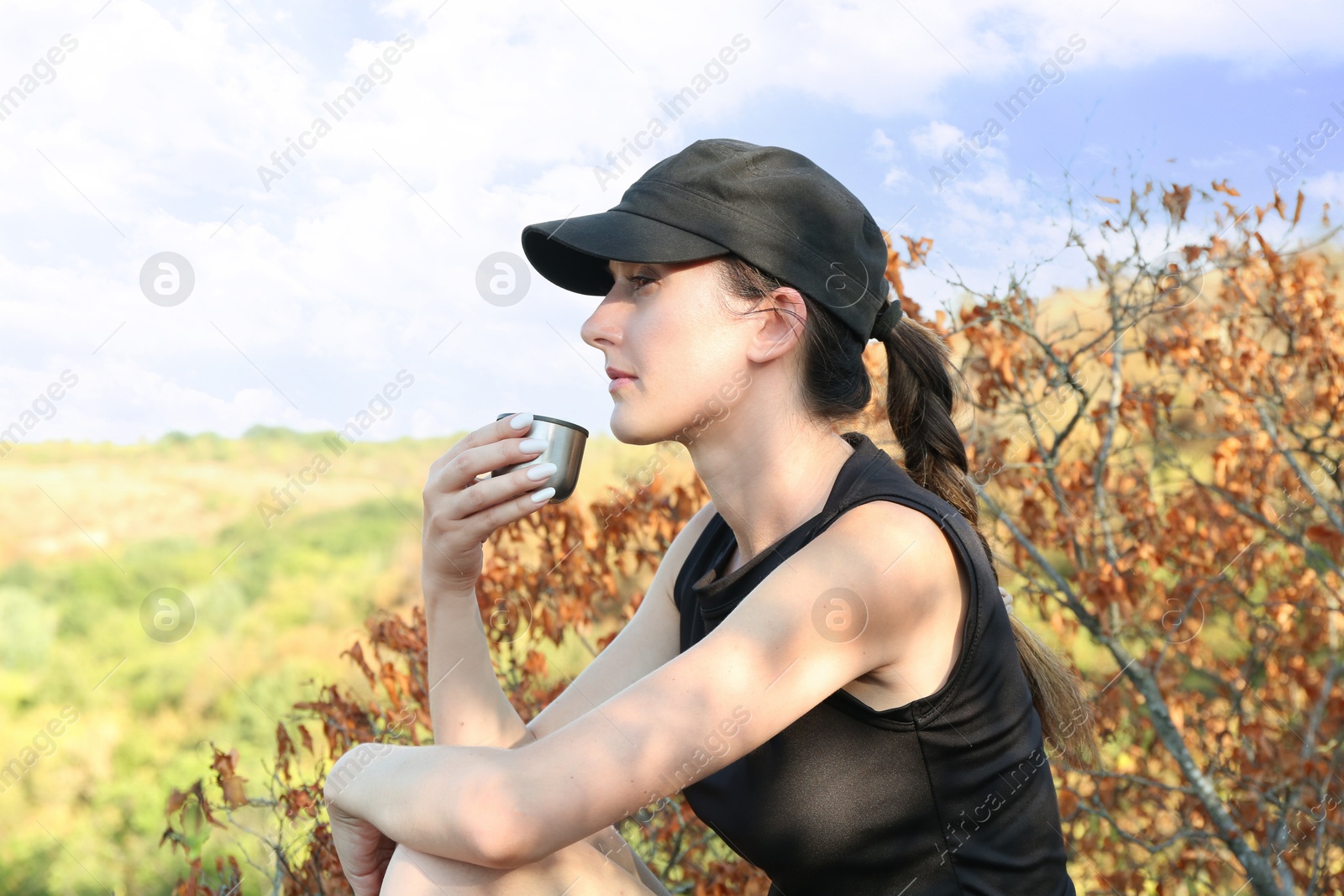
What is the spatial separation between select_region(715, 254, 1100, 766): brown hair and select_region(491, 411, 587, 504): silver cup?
0.39 metres

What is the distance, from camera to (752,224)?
A: 1.87m

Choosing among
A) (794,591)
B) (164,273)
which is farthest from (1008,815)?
(164,273)

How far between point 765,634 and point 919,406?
2.79 feet

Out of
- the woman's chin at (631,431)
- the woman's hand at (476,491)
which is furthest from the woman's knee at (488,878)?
the woman's chin at (631,431)

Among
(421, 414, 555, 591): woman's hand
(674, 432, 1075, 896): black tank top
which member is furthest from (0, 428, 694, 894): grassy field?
(674, 432, 1075, 896): black tank top

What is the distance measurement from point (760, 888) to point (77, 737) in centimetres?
1097

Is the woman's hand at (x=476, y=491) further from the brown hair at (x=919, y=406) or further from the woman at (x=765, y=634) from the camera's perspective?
the brown hair at (x=919, y=406)

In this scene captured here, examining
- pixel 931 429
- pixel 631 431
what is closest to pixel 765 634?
pixel 631 431

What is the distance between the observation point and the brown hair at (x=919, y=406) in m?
1.96

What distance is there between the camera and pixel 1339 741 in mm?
3445

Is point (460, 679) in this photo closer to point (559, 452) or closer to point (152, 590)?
point (559, 452)

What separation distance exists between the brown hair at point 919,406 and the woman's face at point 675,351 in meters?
0.06

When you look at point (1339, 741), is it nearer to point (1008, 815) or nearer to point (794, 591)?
point (1008, 815)

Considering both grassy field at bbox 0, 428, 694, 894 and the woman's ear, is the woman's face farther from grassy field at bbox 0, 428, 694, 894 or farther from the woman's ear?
grassy field at bbox 0, 428, 694, 894
